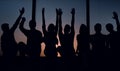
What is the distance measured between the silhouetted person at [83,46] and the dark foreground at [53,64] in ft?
0.23

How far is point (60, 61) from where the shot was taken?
7215mm

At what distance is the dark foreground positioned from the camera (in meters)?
7.01

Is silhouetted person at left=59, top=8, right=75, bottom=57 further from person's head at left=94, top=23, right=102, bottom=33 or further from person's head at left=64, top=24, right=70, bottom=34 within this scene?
person's head at left=94, top=23, right=102, bottom=33

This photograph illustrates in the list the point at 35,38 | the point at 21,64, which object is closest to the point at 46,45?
the point at 35,38

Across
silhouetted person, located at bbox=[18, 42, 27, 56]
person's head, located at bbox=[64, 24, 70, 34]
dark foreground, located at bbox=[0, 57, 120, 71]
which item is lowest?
dark foreground, located at bbox=[0, 57, 120, 71]

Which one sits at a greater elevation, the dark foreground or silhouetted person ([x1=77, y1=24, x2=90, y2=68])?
silhouetted person ([x1=77, y1=24, x2=90, y2=68])

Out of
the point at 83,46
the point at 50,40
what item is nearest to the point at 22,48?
the point at 50,40

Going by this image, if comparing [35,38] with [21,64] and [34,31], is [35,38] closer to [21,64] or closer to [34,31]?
[34,31]

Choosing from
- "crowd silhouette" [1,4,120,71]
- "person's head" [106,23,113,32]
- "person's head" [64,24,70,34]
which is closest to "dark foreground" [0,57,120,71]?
"crowd silhouette" [1,4,120,71]

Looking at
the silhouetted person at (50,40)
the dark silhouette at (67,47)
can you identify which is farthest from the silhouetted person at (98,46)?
the silhouetted person at (50,40)

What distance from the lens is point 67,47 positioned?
7180 millimetres

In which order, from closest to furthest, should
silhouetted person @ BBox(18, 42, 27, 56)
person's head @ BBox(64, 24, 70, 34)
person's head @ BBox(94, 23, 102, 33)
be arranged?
silhouetted person @ BBox(18, 42, 27, 56) → person's head @ BBox(64, 24, 70, 34) → person's head @ BBox(94, 23, 102, 33)

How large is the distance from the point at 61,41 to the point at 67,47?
0.22 metres

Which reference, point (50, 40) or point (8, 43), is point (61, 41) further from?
point (8, 43)
